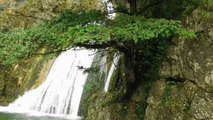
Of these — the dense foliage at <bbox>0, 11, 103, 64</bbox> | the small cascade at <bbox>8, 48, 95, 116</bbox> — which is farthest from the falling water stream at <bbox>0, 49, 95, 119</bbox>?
the dense foliage at <bbox>0, 11, 103, 64</bbox>

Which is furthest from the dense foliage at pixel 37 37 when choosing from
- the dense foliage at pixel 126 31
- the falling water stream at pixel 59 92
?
the falling water stream at pixel 59 92

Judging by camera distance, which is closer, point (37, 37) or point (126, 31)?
point (126, 31)

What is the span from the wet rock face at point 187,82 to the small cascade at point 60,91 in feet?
28.8

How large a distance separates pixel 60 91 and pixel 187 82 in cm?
1150

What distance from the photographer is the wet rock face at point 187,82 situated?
9734mm

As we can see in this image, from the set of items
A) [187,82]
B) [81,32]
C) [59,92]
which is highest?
[81,32]

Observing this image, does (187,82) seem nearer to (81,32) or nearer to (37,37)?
(81,32)

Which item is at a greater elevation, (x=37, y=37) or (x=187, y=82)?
(x=37, y=37)

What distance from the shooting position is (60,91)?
20781mm

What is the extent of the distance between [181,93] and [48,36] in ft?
11.9

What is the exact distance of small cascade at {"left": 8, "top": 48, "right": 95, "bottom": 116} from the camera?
19.8m

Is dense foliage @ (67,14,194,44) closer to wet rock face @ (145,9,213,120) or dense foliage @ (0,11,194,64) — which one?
dense foliage @ (0,11,194,64)

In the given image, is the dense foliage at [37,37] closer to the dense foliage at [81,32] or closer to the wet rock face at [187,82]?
the dense foliage at [81,32]

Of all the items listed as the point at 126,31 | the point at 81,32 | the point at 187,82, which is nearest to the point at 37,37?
the point at 81,32
